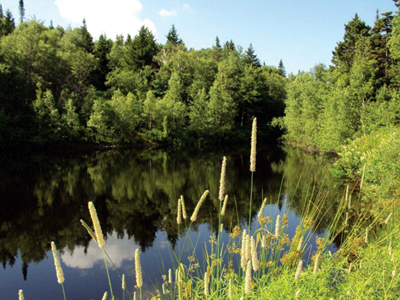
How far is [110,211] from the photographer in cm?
1376

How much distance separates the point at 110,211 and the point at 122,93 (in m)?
36.2

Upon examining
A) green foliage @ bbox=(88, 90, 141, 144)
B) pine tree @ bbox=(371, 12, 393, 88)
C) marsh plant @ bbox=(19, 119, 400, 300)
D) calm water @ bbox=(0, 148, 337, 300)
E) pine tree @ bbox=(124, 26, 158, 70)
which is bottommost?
calm water @ bbox=(0, 148, 337, 300)

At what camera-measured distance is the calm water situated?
8.47 metres

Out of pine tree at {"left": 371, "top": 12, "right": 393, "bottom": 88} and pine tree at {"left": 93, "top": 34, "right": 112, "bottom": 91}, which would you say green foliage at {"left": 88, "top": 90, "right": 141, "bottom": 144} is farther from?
pine tree at {"left": 371, "top": 12, "right": 393, "bottom": 88}

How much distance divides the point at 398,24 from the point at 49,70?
35861 mm

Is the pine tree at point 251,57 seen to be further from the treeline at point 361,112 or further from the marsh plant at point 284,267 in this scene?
the marsh plant at point 284,267

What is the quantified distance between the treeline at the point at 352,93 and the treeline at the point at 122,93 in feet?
32.6

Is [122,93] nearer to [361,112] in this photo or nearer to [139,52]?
[139,52]

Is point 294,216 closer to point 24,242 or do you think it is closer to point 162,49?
point 24,242

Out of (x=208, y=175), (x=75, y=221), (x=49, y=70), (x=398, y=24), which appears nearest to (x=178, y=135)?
(x=49, y=70)

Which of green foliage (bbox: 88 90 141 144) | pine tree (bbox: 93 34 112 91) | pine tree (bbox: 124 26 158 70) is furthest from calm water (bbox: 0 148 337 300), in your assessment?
pine tree (bbox: 124 26 158 70)

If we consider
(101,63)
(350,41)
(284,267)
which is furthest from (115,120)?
(284,267)

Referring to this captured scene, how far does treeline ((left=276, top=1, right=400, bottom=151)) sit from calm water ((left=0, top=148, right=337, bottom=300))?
5196 mm

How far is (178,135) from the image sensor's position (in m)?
42.5
